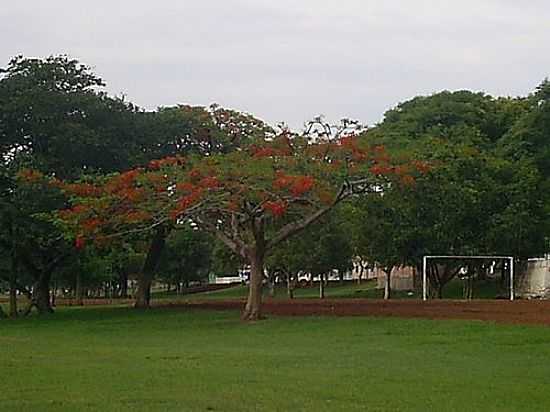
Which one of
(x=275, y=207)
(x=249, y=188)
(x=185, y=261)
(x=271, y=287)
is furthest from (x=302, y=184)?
(x=185, y=261)

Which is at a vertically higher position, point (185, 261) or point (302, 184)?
point (302, 184)

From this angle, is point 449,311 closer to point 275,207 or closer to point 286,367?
point 275,207

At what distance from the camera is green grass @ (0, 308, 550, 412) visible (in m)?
12.6

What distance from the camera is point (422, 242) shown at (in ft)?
157

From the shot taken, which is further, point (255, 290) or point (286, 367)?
point (255, 290)

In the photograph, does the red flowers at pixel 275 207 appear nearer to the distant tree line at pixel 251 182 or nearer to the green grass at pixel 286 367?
the distant tree line at pixel 251 182

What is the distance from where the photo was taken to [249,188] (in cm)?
3253

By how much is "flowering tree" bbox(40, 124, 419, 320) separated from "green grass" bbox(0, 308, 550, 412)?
156 inches

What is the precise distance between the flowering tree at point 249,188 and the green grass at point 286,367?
13.0 ft

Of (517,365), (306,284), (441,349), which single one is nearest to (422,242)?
(441,349)

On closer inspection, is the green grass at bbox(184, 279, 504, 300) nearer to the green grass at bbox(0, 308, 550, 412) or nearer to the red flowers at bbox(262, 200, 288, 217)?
the red flowers at bbox(262, 200, 288, 217)

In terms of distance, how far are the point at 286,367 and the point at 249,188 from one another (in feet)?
50.0

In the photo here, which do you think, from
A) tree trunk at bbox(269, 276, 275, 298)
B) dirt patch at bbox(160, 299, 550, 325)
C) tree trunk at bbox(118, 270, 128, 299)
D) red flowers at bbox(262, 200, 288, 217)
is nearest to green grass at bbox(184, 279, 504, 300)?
tree trunk at bbox(269, 276, 275, 298)

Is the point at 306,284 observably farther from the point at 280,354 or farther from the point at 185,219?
the point at 280,354
